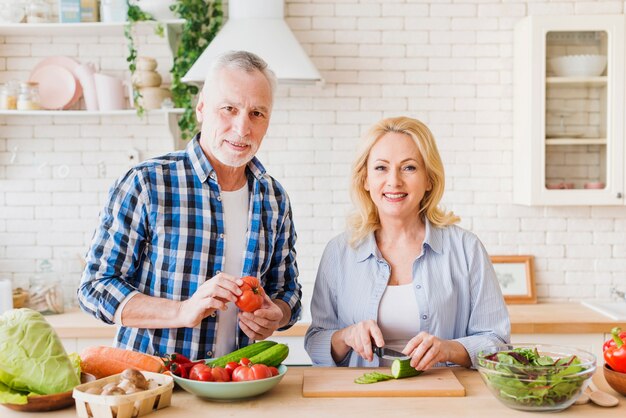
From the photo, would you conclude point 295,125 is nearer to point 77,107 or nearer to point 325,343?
point 77,107

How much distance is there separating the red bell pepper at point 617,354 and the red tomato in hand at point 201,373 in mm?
1079

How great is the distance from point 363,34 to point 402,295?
2.19 meters

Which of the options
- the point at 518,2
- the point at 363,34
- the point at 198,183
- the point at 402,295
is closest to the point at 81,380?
the point at 198,183

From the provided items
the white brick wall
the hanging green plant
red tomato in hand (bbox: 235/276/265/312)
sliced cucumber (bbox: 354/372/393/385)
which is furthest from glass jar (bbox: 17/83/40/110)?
sliced cucumber (bbox: 354/372/393/385)

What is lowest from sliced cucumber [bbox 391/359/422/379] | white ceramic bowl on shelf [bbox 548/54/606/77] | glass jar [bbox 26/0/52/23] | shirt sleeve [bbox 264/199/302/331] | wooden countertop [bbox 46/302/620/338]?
wooden countertop [bbox 46/302/620/338]

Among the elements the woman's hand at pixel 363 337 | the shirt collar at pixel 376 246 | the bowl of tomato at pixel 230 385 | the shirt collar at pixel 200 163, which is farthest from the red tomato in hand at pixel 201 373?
the shirt collar at pixel 376 246

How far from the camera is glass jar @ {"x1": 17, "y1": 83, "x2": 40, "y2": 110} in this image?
3930 millimetres

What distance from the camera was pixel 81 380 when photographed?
1980 mm

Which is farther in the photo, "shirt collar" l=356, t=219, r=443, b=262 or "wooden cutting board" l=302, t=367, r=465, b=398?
"shirt collar" l=356, t=219, r=443, b=262

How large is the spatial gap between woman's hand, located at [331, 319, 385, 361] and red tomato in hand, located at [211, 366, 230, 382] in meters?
0.49

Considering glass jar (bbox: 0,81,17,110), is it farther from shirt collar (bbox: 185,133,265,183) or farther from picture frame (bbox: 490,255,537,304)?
picture frame (bbox: 490,255,537,304)

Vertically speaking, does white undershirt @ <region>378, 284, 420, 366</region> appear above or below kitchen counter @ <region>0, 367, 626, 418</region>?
above

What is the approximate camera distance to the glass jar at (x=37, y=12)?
3.96 meters

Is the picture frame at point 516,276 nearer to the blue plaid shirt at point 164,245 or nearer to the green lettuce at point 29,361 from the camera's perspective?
the blue plaid shirt at point 164,245
